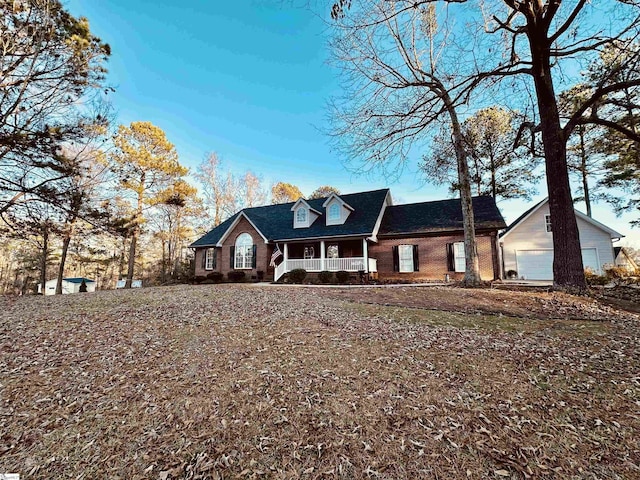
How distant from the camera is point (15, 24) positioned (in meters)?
7.66

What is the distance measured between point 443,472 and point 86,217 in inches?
468

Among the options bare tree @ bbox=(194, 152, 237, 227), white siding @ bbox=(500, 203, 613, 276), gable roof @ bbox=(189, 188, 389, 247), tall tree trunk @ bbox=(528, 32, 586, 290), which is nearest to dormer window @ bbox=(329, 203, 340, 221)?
gable roof @ bbox=(189, 188, 389, 247)

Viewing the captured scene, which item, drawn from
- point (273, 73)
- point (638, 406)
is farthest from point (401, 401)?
point (273, 73)

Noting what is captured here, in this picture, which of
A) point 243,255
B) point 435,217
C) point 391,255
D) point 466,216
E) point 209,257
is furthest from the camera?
point 209,257

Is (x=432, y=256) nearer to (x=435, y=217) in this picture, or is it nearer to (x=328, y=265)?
(x=435, y=217)

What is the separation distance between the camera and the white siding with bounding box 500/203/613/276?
1606cm

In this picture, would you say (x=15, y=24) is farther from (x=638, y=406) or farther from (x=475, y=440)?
(x=638, y=406)

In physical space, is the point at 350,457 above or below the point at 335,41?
below

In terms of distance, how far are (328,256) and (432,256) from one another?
6310 mm

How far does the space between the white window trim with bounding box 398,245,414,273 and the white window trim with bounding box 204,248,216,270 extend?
12871mm

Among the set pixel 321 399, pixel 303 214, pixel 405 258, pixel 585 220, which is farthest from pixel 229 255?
pixel 585 220

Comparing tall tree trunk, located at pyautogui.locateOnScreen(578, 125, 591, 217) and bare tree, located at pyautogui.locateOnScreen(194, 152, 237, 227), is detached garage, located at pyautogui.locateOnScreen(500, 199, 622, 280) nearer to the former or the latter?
tall tree trunk, located at pyautogui.locateOnScreen(578, 125, 591, 217)

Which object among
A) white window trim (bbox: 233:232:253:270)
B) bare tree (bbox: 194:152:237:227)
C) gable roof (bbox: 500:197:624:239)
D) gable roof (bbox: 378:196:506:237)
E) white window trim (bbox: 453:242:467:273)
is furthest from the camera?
bare tree (bbox: 194:152:237:227)

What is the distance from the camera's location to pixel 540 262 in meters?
17.1
